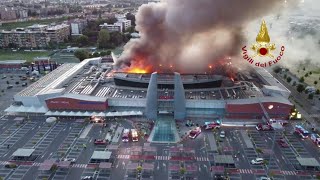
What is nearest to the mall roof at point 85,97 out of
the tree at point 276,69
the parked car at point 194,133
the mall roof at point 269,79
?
the parked car at point 194,133

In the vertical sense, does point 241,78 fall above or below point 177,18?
below

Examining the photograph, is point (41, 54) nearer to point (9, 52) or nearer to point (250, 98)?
point (9, 52)

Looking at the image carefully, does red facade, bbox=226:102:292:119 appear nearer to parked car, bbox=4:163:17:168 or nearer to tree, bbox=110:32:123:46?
parked car, bbox=4:163:17:168

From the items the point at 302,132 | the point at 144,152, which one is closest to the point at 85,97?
the point at 144,152

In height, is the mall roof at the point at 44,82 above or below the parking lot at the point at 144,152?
above

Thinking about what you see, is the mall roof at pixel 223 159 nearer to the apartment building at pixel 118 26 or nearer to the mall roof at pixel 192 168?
the mall roof at pixel 192 168

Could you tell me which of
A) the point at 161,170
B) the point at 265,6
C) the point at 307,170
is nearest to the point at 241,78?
the point at 265,6
